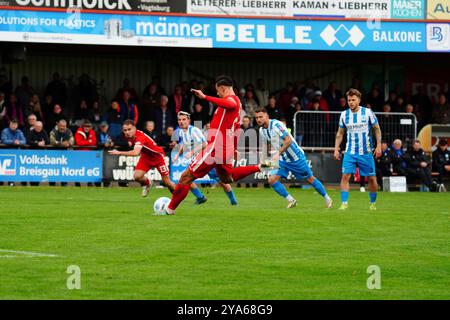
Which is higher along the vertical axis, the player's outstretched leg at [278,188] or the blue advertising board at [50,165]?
the blue advertising board at [50,165]

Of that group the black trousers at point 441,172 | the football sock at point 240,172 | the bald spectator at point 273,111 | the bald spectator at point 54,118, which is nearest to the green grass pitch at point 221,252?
the football sock at point 240,172

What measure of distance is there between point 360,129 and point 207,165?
477cm

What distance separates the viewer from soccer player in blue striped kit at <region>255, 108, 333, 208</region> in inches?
773

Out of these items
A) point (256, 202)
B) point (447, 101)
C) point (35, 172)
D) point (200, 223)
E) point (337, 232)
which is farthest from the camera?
point (447, 101)

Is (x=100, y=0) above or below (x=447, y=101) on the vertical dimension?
above

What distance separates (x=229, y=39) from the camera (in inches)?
1216

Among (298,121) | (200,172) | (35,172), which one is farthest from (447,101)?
(200,172)

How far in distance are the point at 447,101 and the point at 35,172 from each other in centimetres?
1546

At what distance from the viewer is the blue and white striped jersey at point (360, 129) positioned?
63.6 ft

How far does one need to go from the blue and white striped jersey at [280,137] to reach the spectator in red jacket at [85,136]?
389 inches

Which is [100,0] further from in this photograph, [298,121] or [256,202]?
[256,202]

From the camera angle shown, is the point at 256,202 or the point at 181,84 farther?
the point at 181,84

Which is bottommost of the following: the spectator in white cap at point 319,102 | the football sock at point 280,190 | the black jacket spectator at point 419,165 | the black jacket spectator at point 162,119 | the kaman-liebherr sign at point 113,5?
the football sock at point 280,190

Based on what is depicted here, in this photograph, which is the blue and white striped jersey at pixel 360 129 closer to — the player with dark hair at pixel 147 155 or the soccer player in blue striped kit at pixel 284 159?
the soccer player in blue striped kit at pixel 284 159
